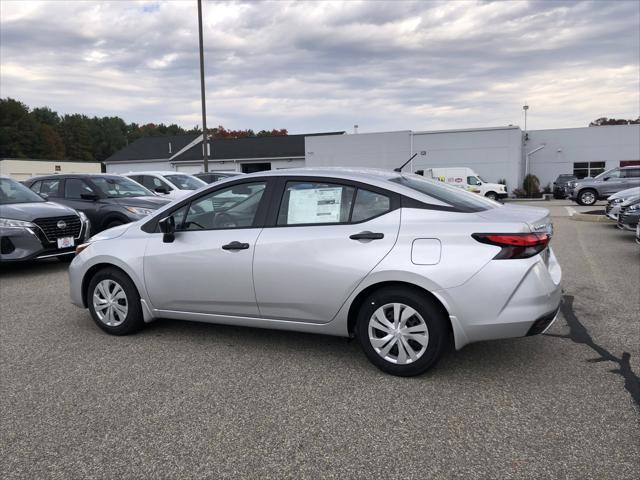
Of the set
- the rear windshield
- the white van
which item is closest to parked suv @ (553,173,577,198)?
the white van

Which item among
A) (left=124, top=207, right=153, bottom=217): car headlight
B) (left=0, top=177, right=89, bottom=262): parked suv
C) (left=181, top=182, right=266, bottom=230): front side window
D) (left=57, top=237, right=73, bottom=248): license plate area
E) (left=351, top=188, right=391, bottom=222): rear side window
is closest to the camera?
(left=351, top=188, right=391, bottom=222): rear side window

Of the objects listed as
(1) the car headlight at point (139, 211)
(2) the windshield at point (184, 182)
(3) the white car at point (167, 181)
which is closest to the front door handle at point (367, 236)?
(1) the car headlight at point (139, 211)

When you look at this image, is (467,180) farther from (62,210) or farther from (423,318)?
(423,318)

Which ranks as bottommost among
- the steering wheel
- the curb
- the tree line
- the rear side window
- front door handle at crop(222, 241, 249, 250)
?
the curb

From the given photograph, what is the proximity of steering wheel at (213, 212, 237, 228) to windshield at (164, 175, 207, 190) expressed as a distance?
10352 millimetres

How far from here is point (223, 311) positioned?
445 centimetres

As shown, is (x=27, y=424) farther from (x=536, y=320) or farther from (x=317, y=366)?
(x=536, y=320)

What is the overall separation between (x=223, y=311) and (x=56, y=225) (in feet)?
17.4

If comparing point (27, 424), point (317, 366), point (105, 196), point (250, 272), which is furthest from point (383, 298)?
point (105, 196)

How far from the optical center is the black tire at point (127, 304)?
4.84 meters

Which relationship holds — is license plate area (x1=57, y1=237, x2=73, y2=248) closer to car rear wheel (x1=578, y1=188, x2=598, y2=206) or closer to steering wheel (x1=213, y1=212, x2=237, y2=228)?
Result: steering wheel (x1=213, y1=212, x2=237, y2=228)

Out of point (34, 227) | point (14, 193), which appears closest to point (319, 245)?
point (34, 227)

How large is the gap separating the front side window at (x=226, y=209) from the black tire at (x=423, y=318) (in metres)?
1.29

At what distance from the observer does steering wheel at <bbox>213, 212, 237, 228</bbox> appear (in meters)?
4.47
